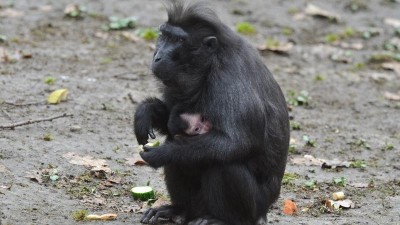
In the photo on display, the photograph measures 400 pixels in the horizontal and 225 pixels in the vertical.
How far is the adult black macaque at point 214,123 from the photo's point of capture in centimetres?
599

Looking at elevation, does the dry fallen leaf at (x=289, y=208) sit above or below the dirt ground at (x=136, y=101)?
above

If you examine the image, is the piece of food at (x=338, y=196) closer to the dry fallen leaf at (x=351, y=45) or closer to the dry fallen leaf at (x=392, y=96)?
the dry fallen leaf at (x=392, y=96)

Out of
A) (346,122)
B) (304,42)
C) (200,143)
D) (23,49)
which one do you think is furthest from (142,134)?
(304,42)

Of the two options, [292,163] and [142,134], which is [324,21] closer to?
[292,163]

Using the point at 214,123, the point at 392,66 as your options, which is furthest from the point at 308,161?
the point at 392,66

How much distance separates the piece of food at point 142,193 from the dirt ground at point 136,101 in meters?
0.07

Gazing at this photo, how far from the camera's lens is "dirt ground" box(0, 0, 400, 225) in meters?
7.03

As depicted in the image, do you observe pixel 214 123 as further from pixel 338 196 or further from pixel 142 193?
pixel 338 196

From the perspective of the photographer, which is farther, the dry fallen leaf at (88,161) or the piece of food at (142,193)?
the dry fallen leaf at (88,161)

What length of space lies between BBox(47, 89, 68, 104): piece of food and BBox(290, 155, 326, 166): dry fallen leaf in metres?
2.63

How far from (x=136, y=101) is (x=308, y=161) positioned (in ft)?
7.40

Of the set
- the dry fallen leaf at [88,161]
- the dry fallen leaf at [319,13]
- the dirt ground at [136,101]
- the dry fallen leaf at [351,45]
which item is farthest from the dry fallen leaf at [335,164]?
the dry fallen leaf at [319,13]

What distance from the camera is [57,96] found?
359 inches

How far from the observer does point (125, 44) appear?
11906 millimetres
